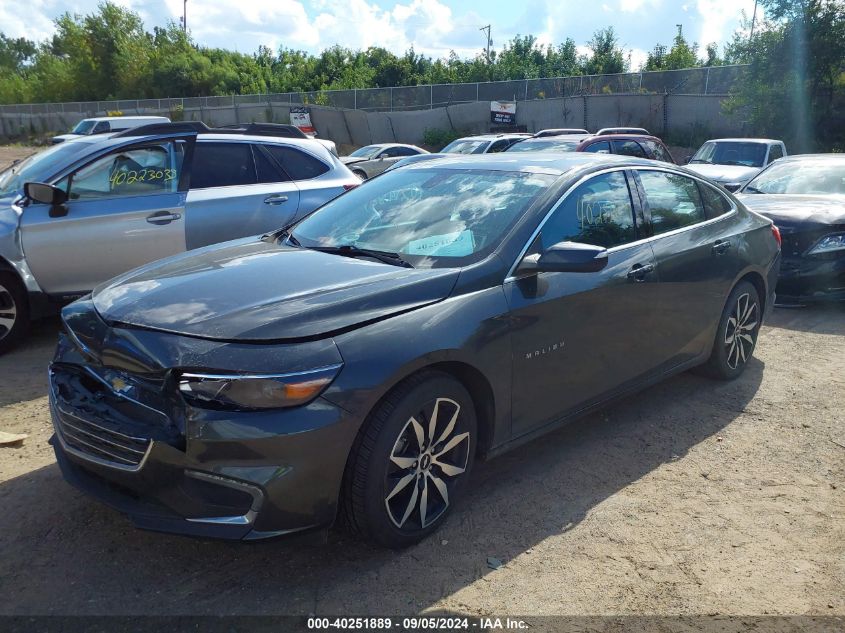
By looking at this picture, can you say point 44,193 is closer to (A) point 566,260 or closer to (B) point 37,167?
(B) point 37,167

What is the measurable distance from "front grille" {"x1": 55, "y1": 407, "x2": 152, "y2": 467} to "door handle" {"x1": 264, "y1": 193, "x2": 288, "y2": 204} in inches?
146

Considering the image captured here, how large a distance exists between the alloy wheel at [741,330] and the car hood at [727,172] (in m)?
8.28

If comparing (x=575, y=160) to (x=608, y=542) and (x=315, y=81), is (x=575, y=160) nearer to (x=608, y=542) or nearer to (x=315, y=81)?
(x=608, y=542)

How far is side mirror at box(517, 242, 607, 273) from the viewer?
3.53 m

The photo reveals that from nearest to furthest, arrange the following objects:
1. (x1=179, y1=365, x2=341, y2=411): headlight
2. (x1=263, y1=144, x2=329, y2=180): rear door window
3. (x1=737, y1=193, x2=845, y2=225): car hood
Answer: (x1=179, y1=365, x2=341, y2=411): headlight, (x1=263, y1=144, x2=329, y2=180): rear door window, (x1=737, y1=193, x2=845, y2=225): car hood

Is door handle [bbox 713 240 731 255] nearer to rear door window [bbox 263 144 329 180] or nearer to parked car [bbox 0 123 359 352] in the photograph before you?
parked car [bbox 0 123 359 352]

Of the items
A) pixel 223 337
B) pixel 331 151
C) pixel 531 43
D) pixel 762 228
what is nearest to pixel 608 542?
pixel 223 337

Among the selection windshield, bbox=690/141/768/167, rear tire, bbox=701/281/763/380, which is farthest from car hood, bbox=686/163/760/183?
rear tire, bbox=701/281/763/380

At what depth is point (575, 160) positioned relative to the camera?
14.4 feet

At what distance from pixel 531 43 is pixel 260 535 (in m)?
56.3

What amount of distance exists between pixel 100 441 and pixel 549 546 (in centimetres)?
198

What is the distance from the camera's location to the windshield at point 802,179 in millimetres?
8281

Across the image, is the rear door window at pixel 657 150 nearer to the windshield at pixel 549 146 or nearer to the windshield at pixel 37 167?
the windshield at pixel 549 146

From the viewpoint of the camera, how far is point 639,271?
14.0 ft
